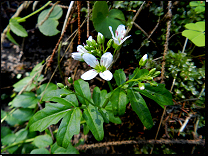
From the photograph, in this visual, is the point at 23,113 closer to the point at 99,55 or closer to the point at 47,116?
the point at 47,116

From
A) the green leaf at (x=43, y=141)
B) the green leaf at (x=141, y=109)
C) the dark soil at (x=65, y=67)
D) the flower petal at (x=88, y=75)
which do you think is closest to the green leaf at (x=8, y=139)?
the green leaf at (x=43, y=141)

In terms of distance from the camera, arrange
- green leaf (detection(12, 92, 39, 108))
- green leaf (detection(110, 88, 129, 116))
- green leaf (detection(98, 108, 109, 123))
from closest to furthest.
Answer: green leaf (detection(110, 88, 129, 116)) < green leaf (detection(98, 108, 109, 123)) < green leaf (detection(12, 92, 39, 108))

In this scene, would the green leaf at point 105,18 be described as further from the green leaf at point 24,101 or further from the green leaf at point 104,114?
the green leaf at point 24,101

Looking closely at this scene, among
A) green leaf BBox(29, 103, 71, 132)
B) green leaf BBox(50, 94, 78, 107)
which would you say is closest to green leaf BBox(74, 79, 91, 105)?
green leaf BBox(50, 94, 78, 107)

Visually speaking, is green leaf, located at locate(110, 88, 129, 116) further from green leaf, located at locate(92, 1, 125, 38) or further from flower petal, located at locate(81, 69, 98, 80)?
green leaf, located at locate(92, 1, 125, 38)

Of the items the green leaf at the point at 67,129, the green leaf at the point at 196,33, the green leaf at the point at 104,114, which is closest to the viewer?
the green leaf at the point at 67,129

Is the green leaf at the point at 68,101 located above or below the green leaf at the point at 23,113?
above

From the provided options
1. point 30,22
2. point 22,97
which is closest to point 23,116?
point 22,97
